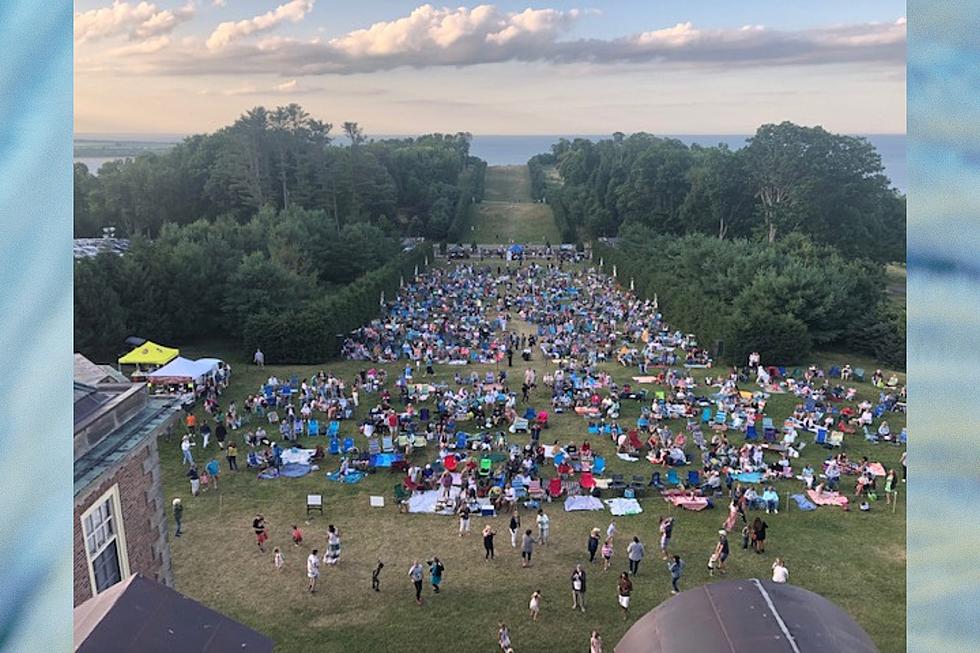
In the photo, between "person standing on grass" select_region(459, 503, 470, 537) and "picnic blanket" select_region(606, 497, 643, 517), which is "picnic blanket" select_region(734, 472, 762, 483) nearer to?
"picnic blanket" select_region(606, 497, 643, 517)

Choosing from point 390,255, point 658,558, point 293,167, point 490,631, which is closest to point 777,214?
point 390,255

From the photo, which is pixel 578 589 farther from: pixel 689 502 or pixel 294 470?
pixel 294 470

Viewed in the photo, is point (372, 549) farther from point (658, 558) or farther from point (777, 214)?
point (777, 214)

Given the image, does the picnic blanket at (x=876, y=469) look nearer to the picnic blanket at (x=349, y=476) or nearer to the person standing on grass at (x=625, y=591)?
the person standing on grass at (x=625, y=591)

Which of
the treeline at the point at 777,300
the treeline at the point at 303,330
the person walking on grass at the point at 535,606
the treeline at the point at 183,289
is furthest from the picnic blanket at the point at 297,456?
the treeline at the point at 777,300

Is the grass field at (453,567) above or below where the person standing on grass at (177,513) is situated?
below
